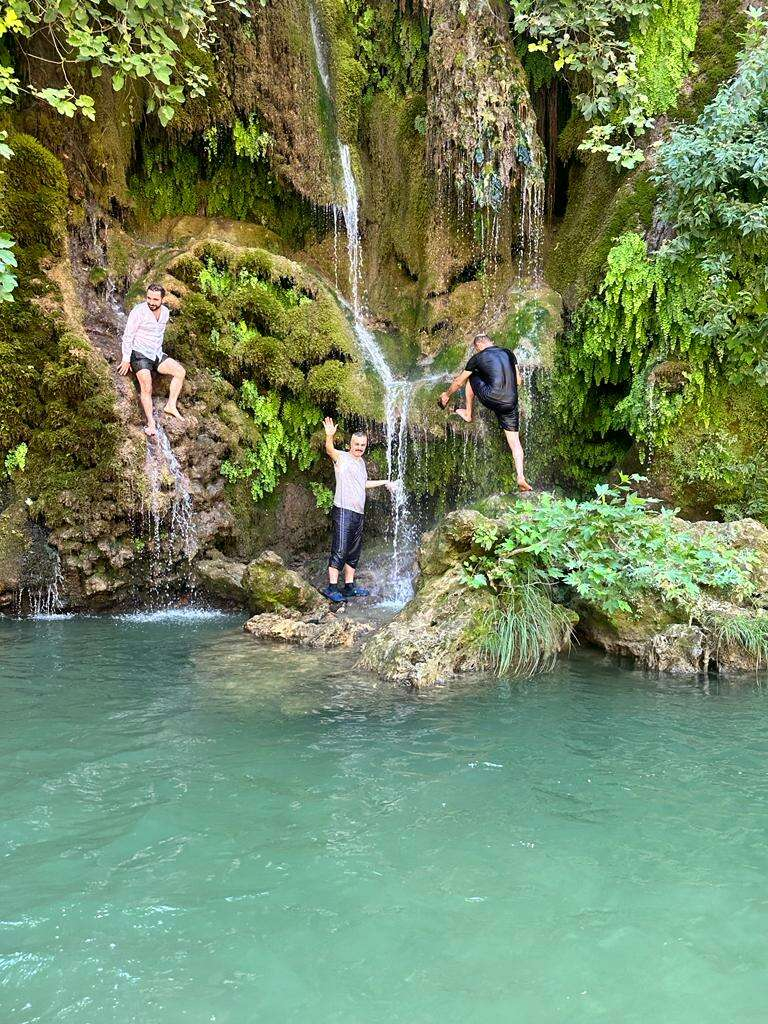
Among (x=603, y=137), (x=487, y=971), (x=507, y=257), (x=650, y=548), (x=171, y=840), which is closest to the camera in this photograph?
(x=487, y=971)

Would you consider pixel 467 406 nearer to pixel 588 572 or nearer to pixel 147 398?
pixel 588 572

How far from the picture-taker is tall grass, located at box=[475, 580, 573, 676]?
700cm

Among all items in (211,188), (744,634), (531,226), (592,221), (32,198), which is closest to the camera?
(744,634)

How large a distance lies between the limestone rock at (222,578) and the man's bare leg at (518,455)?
3.91m

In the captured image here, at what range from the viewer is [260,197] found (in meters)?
12.8

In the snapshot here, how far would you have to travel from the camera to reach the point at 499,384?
10188mm

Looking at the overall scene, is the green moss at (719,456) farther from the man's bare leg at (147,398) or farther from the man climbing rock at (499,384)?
the man's bare leg at (147,398)

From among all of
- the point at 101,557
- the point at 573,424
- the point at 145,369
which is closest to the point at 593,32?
the point at 573,424

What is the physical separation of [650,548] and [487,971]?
518 cm

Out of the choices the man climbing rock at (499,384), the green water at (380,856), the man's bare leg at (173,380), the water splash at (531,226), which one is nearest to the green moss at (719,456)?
the man climbing rock at (499,384)

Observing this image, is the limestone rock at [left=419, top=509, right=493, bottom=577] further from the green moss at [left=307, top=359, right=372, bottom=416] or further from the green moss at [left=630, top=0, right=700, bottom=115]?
the green moss at [left=630, top=0, right=700, bottom=115]

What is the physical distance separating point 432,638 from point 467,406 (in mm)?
4541

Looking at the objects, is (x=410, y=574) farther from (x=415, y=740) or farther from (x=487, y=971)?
(x=487, y=971)

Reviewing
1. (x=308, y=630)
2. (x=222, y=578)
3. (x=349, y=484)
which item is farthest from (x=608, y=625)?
(x=222, y=578)
